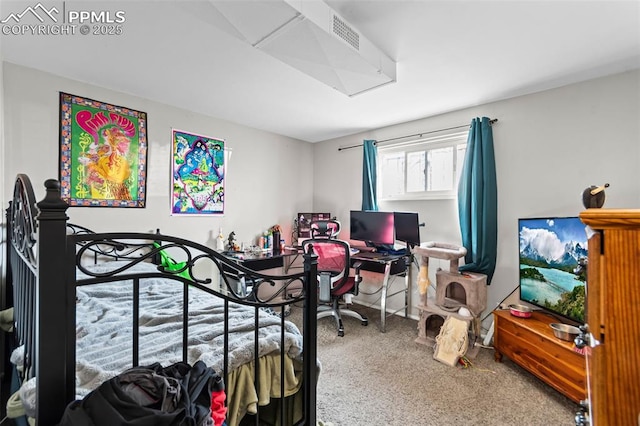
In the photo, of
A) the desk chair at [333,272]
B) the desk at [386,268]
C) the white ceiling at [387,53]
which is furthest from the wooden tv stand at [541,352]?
the white ceiling at [387,53]

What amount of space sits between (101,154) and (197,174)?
86cm

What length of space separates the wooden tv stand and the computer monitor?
1010mm

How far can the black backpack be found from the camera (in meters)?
0.66

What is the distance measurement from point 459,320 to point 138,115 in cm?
347

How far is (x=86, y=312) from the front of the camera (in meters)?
1.61

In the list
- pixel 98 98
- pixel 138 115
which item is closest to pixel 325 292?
pixel 138 115

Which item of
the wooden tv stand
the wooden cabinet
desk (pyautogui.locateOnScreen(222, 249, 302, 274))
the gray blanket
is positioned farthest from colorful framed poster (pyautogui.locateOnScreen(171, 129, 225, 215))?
the wooden cabinet

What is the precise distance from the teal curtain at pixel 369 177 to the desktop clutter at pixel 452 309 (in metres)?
1.05

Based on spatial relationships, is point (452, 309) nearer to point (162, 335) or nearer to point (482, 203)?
point (482, 203)

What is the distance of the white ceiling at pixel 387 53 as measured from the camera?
5.12ft

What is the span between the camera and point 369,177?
3682 millimetres

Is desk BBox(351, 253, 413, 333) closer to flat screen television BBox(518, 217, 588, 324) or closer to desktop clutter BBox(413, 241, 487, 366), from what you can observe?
desktop clutter BBox(413, 241, 487, 366)

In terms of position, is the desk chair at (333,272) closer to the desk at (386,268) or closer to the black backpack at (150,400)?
the desk at (386,268)

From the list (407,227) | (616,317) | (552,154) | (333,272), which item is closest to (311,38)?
(616,317)
